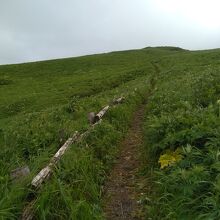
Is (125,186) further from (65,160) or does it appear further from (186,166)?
(186,166)

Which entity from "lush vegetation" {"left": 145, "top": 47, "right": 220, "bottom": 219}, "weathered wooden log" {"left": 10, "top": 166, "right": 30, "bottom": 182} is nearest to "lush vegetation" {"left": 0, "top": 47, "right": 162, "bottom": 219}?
"weathered wooden log" {"left": 10, "top": 166, "right": 30, "bottom": 182}

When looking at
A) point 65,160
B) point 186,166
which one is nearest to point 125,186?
point 65,160

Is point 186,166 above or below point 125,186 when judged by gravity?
above

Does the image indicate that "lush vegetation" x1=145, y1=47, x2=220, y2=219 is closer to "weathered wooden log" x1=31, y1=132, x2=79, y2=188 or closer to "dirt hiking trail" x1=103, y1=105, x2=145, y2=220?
"dirt hiking trail" x1=103, y1=105, x2=145, y2=220

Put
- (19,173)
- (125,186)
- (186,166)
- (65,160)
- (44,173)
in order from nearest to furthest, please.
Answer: (186,166), (44,173), (19,173), (65,160), (125,186)

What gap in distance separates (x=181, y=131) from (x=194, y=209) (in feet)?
10.00

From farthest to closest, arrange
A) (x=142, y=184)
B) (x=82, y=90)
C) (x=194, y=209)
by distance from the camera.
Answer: (x=82, y=90) → (x=142, y=184) → (x=194, y=209)

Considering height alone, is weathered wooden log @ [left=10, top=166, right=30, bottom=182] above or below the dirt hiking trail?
above

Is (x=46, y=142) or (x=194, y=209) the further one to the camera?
(x=46, y=142)

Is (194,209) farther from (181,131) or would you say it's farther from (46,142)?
(46,142)

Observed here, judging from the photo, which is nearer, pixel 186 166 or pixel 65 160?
pixel 186 166

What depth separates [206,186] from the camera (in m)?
7.31

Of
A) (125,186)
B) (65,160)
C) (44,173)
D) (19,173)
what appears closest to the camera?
(44,173)

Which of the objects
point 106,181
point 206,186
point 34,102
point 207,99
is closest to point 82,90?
point 34,102
